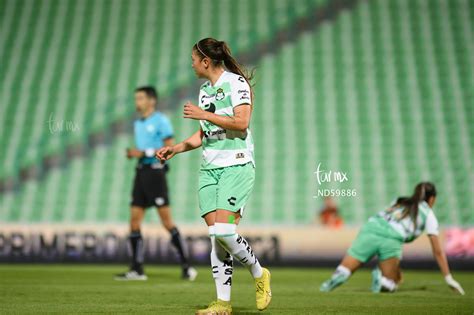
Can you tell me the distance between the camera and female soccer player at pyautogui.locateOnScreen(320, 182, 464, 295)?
8820 mm

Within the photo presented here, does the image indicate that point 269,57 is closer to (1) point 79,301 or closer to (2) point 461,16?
(2) point 461,16

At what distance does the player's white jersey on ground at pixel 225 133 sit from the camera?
5816 millimetres

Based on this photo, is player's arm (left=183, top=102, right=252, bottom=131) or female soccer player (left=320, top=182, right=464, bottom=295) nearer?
player's arm (left=183, top=102, right=252, bottom=131)

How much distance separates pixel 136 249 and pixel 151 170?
37.8 inches

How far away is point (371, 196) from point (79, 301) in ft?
28.1

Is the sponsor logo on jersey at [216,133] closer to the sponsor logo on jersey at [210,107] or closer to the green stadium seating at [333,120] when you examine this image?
the sponsor logo on jersey at [210,107]

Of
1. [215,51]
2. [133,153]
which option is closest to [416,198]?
[133,153]

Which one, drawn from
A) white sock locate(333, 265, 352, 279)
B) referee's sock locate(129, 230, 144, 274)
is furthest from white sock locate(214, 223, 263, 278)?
referee's sock locate(129, 230, 144, 274)

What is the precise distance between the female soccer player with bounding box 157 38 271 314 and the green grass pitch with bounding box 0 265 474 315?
53 centimetres

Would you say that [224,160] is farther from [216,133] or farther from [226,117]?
[226,117]

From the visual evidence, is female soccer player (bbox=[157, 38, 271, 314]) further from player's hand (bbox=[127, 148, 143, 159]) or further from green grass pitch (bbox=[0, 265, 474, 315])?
player's hand (bbox=[127, 148, 143, 159])

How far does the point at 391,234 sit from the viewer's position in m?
9.00

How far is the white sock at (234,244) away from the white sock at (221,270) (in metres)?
0.12

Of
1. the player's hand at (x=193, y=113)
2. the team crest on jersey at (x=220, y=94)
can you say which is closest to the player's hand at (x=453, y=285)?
the team crest on jersey at (x=220, y=94)
